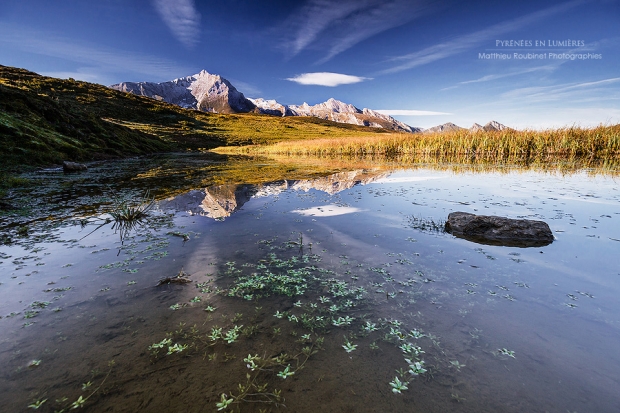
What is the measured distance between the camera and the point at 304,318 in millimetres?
3578

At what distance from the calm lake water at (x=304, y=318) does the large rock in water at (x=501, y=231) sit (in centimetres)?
34

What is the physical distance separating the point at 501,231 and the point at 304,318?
5573 mm

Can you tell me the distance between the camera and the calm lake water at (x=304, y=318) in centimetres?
245

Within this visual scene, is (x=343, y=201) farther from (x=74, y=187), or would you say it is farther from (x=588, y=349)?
(x=74, y=187)

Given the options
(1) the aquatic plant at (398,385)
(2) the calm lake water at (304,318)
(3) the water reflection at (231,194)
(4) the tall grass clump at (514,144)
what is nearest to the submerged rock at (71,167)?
(3) the water reflection at (231,194)

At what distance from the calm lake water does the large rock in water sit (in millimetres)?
341

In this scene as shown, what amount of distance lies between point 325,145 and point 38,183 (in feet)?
116

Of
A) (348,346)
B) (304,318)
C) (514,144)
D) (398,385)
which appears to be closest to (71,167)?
(304,318)

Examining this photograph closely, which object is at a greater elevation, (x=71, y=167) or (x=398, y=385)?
(x=71, y=167)

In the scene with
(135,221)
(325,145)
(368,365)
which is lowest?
(368,365)

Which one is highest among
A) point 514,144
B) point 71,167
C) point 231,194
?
point 514,144

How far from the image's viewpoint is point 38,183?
12.6 m

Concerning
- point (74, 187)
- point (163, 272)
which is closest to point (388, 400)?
point (163, 272)

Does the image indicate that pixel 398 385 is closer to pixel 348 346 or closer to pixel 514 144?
pixel 348 346
